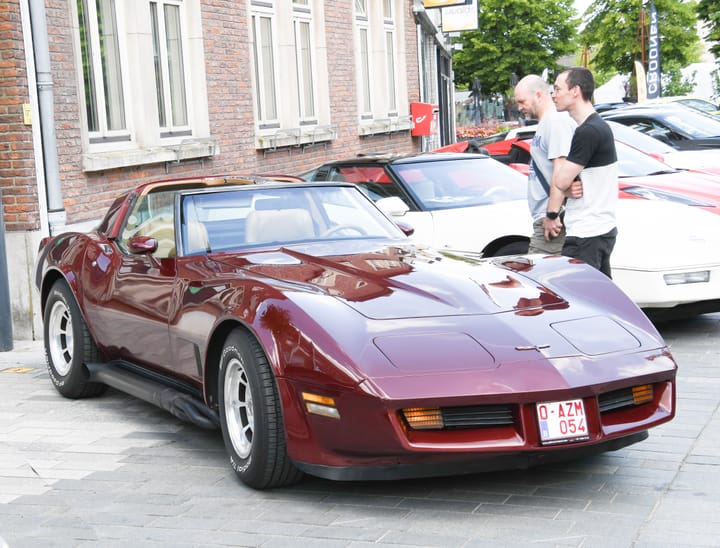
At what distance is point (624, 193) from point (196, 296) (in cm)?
466

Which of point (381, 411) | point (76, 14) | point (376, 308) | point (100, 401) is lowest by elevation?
point (100, 401)

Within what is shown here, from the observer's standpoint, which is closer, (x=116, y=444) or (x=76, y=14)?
(x=116, y=444)

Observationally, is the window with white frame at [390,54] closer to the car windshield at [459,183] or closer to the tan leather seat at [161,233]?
the car windshield at [459,183]

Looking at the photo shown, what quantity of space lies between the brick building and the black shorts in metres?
4.83

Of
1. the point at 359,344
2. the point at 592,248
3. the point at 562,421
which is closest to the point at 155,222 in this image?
the point at 359,344

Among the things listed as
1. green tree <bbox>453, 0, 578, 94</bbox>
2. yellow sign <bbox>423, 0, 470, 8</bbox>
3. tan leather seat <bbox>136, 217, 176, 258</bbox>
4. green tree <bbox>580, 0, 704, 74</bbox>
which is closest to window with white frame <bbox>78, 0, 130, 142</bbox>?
tan leather seat <bbox>136, 217, 176, 258</bbox>

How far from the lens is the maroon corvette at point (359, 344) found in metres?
4.33

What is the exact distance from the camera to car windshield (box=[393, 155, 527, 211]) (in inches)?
368

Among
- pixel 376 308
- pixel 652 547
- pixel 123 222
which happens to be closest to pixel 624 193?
pixel 123 222

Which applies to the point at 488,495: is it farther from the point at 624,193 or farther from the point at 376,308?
the point at 624,193

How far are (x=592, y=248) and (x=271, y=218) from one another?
1.93 meters

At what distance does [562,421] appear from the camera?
4.37 m

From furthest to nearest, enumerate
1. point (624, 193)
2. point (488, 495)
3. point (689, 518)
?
point (624, 193) → point (488, 495) → point (689, 518)

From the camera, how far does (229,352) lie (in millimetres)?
4945
